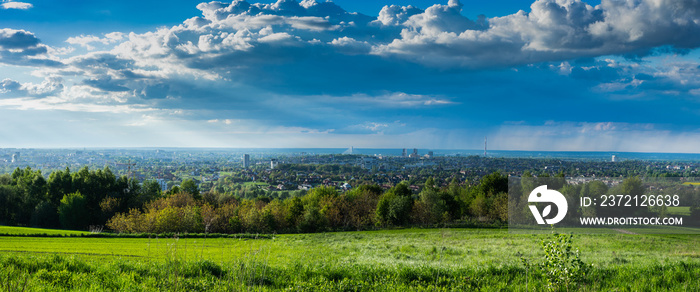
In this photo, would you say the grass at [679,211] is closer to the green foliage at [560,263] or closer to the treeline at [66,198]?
the green foliage at [560,263]

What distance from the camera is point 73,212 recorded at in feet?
177

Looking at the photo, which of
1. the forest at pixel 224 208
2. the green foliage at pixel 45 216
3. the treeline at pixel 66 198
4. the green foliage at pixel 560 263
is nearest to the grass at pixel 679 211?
the forest at pixel 224 208

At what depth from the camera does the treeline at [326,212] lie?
45062 millimetres

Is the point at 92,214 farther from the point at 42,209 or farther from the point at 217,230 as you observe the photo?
the point at 217,230

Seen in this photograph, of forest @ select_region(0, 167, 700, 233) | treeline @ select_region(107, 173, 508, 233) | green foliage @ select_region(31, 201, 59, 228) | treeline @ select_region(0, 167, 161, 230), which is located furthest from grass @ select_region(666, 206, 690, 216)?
green foliage @ select_region(31, 201, 59, 228)

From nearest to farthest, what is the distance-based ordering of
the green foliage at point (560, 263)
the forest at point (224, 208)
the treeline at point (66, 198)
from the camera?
Answer: the green foliage at point (560, 263) < the forest at point (224, 208) < the treeline at point (66, 198)

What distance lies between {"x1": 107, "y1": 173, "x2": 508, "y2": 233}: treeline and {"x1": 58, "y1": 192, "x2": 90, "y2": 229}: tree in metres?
5.86

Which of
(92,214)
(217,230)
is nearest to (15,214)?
(92,214)

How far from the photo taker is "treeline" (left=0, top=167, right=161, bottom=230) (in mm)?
54719

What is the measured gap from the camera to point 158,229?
42.4m

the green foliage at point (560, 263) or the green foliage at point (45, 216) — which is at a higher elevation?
the green foliage at point (560, 263)

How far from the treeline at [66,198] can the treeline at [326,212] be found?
4862 mm

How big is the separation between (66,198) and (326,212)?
126ft

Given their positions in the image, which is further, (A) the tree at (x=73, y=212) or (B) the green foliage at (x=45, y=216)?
(B) the green foliage at (x=45, y=216)
